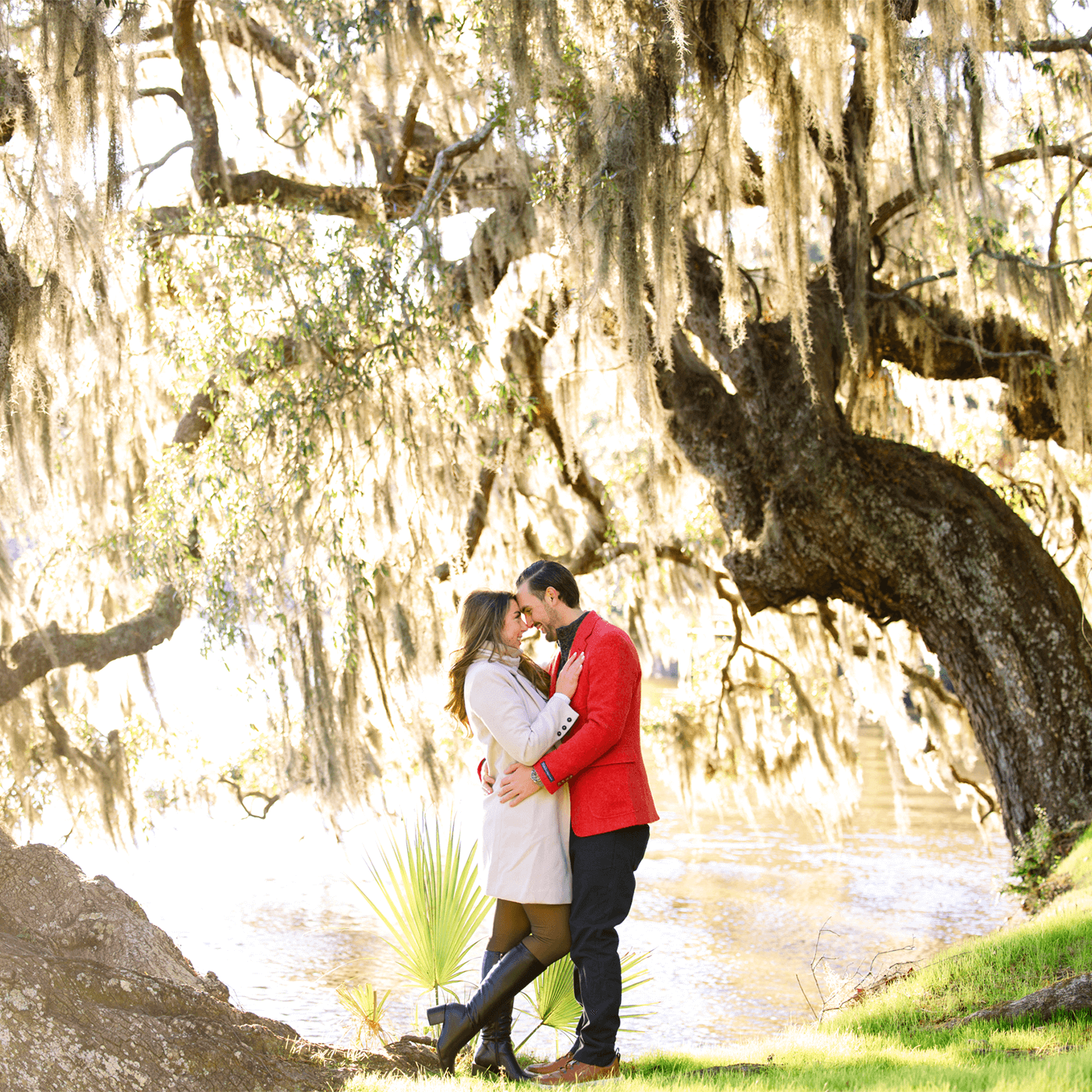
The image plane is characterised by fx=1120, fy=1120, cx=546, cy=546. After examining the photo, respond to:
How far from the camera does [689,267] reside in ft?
22.7

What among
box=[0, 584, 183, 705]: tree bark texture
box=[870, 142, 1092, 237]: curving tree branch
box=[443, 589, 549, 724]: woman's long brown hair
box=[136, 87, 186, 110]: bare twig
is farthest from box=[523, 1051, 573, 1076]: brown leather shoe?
box=[136, 87, 186, 110]: bare twig

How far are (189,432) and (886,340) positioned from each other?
461 cm

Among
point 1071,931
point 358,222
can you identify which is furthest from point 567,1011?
point 358,222

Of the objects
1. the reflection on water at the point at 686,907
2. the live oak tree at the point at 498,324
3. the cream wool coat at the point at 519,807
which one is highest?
the live oak tree at the point at 498,324

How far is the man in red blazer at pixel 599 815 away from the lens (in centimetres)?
342

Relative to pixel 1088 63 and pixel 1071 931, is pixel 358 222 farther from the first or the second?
pixel 1071 931

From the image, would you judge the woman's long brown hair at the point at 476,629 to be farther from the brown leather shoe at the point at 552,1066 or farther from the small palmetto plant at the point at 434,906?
the brown leather shoe at the point at 552,1066

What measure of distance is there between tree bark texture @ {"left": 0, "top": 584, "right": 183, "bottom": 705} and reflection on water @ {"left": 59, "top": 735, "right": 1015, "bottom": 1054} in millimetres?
2093

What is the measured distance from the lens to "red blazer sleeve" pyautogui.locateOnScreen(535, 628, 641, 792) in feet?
11.2

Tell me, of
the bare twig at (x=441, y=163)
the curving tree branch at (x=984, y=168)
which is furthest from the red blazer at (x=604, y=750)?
the curving tree branch at (x=984, y=168)

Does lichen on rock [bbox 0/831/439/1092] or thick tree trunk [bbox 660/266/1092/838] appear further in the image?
thick tree trunk [bbox 660/266/1092/838]

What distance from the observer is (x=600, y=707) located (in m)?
3.47

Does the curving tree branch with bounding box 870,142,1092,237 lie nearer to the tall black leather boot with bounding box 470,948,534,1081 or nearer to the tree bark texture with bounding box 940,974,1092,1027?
the tree bark texture with bounding box 940,974,1092,1027

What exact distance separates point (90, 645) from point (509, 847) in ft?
15.9
